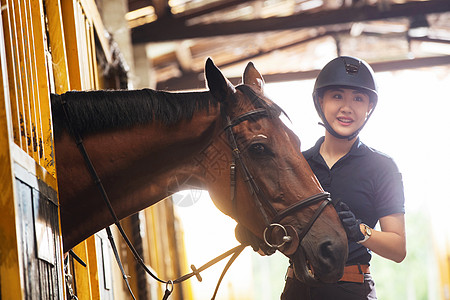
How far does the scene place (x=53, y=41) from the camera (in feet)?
8.54

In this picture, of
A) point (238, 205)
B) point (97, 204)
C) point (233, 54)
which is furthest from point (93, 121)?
point (233, 54)

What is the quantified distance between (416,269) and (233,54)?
79.5ft

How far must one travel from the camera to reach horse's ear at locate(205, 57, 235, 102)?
2.23m

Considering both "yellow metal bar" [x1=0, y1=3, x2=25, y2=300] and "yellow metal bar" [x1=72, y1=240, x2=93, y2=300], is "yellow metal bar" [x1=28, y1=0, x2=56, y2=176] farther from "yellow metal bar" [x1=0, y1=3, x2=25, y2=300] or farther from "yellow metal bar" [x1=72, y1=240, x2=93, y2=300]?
"yellow metal bar" [x1=72, y1=240, x2=93, y2=300]

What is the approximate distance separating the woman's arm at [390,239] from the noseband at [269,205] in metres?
0.27

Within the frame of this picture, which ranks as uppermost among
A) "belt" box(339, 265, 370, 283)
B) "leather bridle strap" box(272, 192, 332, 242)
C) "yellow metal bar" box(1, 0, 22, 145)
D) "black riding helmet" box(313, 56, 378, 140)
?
"black riding helmet" box(313, 56, 378, 140)

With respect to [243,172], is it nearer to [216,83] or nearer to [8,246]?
[216,83]

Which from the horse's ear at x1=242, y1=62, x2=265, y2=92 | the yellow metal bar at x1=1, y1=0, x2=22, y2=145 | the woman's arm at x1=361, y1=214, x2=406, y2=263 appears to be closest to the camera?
the yellow metal bar at x1=1, y1=0, x2=22, y2=145

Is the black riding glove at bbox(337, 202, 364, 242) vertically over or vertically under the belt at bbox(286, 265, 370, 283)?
over

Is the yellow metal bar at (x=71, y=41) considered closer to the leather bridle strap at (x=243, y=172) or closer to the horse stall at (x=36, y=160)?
the horse stall at (x=36, y=160)

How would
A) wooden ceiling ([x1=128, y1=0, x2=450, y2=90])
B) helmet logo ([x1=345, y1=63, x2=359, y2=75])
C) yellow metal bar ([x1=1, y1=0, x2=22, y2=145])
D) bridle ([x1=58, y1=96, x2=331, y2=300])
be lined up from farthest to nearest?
wooden ceiling ([x1=128, y1=0, x2=450, y2=90])
helmet logo ([x1=345, y1=63, x2=359, y2=75])
bridle ([x1=58, y1=96, x2=331, y2=300])
yellow metal bar ([x1=1, y1=0, x2=22, y2=145])

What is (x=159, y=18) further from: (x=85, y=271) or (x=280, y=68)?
(x=85, y=271)

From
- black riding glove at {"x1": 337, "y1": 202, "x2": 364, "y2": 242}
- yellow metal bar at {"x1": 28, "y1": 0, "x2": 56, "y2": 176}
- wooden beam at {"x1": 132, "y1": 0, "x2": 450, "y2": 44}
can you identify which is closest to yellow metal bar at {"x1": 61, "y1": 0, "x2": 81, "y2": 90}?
yellow metal bar at {"x1": 28, "y1": 0, "x2": 56, "y2": 176}

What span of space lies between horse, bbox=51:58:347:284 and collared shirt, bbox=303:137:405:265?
28cm
